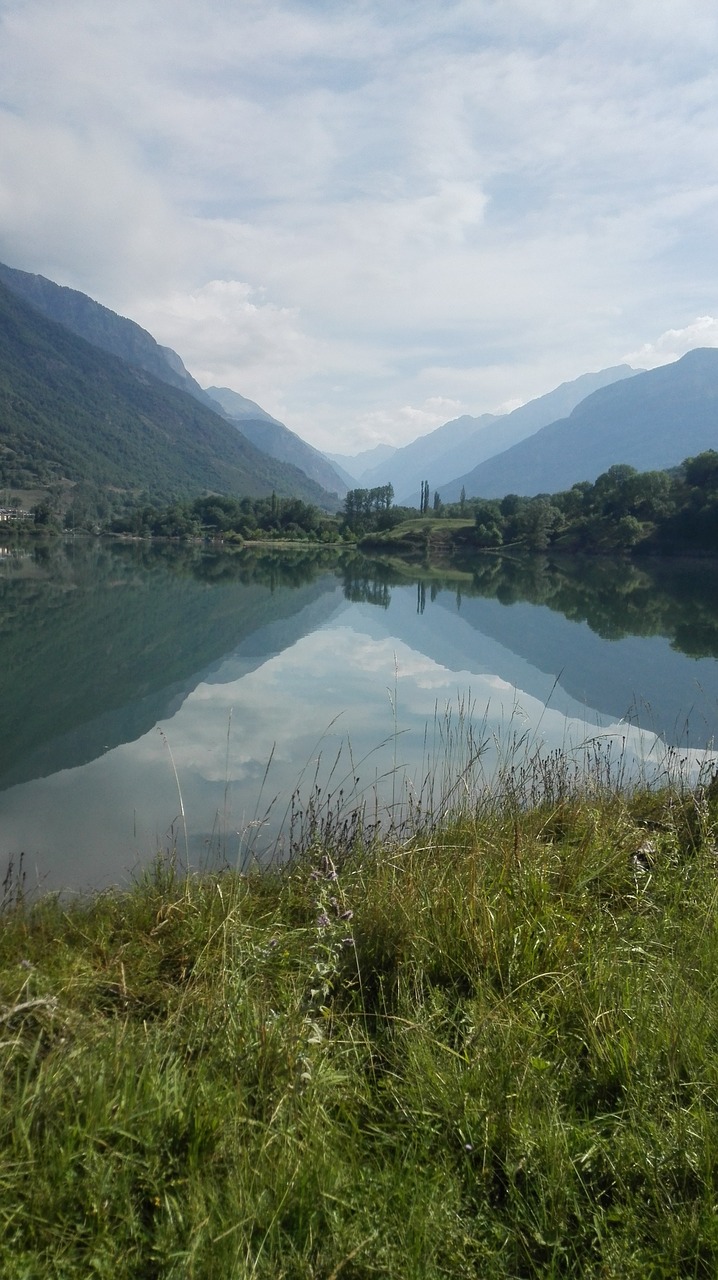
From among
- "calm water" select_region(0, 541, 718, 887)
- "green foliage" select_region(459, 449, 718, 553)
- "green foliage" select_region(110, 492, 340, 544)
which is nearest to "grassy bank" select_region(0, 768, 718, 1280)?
"calm water" select_region(0, 541, 718, 887)

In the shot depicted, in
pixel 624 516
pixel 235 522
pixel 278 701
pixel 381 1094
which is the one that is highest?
pixel 235 522

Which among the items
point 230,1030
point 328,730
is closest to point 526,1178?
point 230,1030

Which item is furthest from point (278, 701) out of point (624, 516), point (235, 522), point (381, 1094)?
point (235, 522)

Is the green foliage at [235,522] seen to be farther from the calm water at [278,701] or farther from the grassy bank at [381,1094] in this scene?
the grassy bank at [381,1094]

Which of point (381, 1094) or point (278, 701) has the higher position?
point (381, 1094)

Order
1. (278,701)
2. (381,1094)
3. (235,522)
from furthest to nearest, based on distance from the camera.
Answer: (235,522), (278,701), (381,1094)

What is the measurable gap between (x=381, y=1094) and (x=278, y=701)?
12160mm

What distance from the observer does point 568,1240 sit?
2.17m

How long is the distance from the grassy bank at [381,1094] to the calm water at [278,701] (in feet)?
6.49

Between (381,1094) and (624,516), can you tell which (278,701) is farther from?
(624,516)

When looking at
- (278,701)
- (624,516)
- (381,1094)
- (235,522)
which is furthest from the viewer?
(235,522)

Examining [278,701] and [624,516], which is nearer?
[278,701]

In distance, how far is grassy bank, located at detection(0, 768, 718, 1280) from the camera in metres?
2.08

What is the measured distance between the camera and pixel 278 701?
14.8 m
